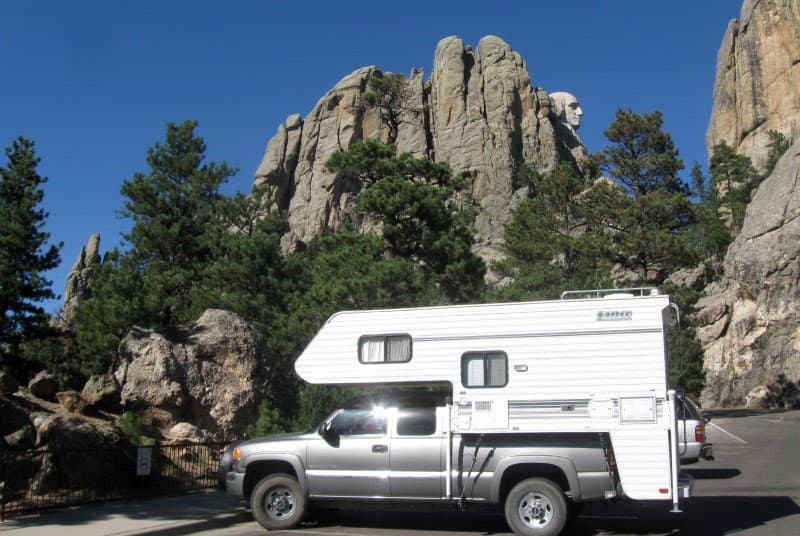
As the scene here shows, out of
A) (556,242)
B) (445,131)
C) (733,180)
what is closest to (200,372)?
(556,242)

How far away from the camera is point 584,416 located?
9.69m

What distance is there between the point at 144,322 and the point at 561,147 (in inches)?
3138

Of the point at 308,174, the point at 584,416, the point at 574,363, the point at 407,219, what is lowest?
the point at 584,416

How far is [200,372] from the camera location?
1848 centimetres

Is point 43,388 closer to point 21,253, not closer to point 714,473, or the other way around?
A: point 21,253

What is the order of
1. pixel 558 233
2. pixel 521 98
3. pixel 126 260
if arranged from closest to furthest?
pixel 126 260 → pixel 558 233 → pixel 521 98

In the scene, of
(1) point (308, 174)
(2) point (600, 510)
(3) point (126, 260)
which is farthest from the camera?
(1) point (308, 174)

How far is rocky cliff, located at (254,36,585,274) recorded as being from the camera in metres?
93.0

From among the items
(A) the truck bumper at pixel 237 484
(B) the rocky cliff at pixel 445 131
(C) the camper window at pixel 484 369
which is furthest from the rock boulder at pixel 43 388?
(B) the rocky cliff at pixel 445 131

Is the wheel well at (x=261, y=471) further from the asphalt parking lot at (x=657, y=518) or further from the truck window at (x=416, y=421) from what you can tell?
the truck window at (x=416, y=421)

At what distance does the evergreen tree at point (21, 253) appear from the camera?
22188 millimetres

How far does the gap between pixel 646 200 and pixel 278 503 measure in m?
31.9

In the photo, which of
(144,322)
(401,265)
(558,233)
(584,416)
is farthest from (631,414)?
(558,233)

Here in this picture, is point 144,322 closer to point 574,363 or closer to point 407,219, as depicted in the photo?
point 407,219
